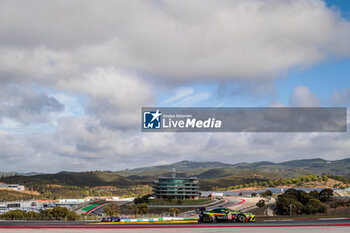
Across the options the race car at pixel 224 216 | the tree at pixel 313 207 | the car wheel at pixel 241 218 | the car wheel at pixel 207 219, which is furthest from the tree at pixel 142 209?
the car wheel at pixel 241 218

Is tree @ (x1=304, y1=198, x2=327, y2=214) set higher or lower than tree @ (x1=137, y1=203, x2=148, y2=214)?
higher

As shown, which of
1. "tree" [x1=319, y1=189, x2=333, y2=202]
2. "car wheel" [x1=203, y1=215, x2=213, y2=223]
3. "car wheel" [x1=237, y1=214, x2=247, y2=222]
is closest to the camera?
"car wheel" [x1=237, y1=214, x2=247, y2=222]

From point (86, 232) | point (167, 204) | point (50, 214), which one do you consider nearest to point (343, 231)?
point (86, 232)

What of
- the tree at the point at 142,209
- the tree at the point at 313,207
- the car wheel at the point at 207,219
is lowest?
the tree at the point at 142,209

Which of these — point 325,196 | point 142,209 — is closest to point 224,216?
point 142,209

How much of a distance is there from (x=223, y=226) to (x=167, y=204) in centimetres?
13682

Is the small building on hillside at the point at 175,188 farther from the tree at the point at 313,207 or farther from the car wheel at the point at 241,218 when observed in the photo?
the car wheel at the point at 241,218

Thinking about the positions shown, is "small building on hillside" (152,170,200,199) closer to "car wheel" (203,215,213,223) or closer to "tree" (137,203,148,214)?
"tree" (137,203,148,214)

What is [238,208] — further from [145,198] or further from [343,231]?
[343,231]

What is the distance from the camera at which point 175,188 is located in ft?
598

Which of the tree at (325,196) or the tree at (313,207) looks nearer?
the tree at (313,207)

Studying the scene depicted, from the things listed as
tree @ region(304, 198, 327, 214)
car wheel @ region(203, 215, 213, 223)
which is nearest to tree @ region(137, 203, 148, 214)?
tree @ region(304, 198, 327, 214)

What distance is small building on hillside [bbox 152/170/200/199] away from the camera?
182000 millimetres

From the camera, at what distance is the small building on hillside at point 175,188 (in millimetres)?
182000
